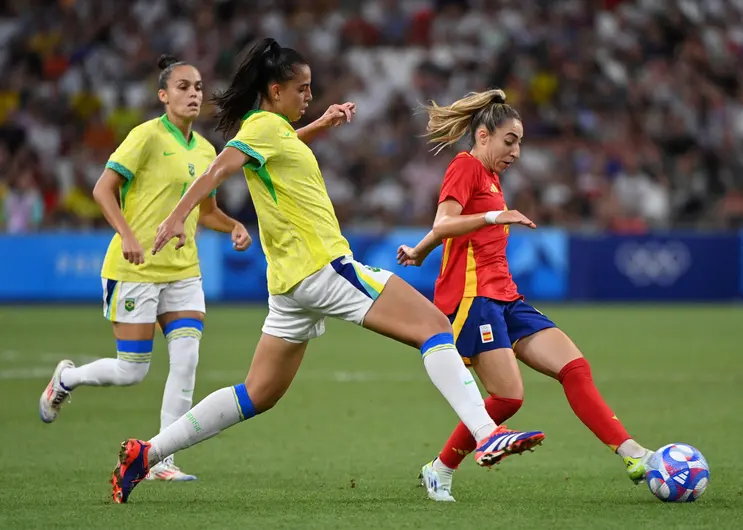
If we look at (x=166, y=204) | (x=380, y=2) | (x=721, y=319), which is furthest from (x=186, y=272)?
(x=380, y=2)

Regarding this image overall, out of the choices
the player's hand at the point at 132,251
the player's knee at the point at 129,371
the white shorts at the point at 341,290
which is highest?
the player's hand at the point at 132,251

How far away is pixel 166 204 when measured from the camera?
307 inches

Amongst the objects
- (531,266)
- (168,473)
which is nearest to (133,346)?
(168,473)

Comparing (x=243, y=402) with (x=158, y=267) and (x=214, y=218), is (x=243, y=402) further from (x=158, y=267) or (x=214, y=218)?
(x=214, y=218)

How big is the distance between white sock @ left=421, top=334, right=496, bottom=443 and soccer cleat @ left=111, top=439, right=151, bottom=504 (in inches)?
60.0

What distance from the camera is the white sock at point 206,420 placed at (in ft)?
20.8

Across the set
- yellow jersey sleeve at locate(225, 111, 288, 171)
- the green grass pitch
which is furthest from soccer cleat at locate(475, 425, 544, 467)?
yellow jersey sleeve at locate(225, 111, 288, 171)

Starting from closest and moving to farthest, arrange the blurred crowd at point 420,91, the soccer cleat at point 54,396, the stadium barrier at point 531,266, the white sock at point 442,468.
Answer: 1. the white sock at point 442,468
2. the soccer cleat at point 54,396
3. the stadium barrier at point 531,266
4. the blurred crowd at point 420,91

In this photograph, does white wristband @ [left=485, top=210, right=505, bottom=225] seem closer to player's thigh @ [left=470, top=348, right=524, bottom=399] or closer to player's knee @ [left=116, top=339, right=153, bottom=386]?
player's thigh @ [left=470, top=348, right=524, bottom=399]

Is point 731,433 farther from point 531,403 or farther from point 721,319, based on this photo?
point 721,319

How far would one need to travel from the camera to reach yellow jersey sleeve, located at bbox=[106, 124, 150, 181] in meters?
7.64

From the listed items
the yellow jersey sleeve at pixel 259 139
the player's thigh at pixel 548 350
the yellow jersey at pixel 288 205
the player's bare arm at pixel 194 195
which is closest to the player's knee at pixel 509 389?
the player's thigh at pixel 548 350

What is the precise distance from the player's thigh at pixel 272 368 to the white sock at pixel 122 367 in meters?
1.58

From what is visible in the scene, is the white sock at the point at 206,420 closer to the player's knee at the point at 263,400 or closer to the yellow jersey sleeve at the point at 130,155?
the player's knee at the point at 263,400
